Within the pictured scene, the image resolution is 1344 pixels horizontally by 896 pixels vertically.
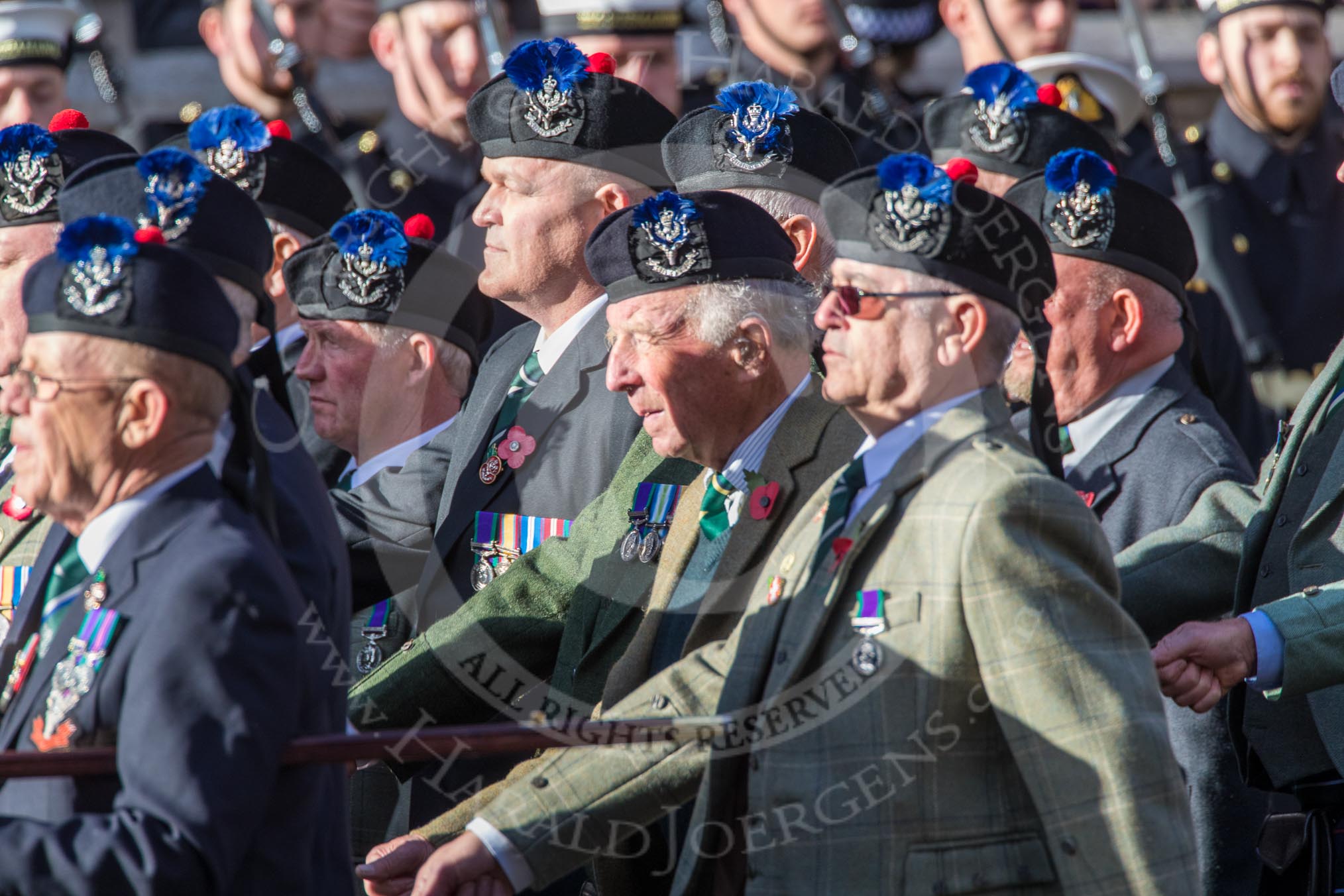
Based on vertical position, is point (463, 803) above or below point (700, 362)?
below

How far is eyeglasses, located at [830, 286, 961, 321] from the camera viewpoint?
3529 millimetres

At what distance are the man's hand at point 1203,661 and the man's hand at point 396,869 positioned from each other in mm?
1420

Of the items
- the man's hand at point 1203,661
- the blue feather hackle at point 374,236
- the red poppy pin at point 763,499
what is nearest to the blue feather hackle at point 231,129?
the blue feather hackle at point 374,236

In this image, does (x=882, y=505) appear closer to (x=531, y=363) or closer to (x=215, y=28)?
(x=531, y=363)

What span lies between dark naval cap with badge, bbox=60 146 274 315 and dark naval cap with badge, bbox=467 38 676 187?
143 cm

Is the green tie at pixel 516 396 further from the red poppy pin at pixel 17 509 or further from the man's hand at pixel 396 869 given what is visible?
the man's hand at pixel 396 869

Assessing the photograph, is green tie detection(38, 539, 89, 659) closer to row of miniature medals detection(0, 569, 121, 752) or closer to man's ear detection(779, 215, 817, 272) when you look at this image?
row of miniature medals detection(0, 569, 121, 752)

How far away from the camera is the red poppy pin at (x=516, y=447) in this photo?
16.2 ft

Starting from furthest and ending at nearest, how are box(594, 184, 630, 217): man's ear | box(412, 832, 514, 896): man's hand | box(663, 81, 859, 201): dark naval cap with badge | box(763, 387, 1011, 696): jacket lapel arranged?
box(594, 184, 630, 217): man's ear < box(663, 81, 859, 201): dark naval cap with badge < box(412, 832, 514, 896): man's hand < box(763, 387, 1011, 696): jacket lapel

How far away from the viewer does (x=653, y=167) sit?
558cm

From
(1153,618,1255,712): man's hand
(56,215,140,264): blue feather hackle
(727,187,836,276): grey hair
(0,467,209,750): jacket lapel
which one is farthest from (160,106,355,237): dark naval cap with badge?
(1153,618,1255,712): man's hand

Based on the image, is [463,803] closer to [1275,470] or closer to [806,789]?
[806,789]

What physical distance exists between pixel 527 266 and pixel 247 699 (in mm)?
2426

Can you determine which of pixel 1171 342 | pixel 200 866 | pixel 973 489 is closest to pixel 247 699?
pixel 200 866
